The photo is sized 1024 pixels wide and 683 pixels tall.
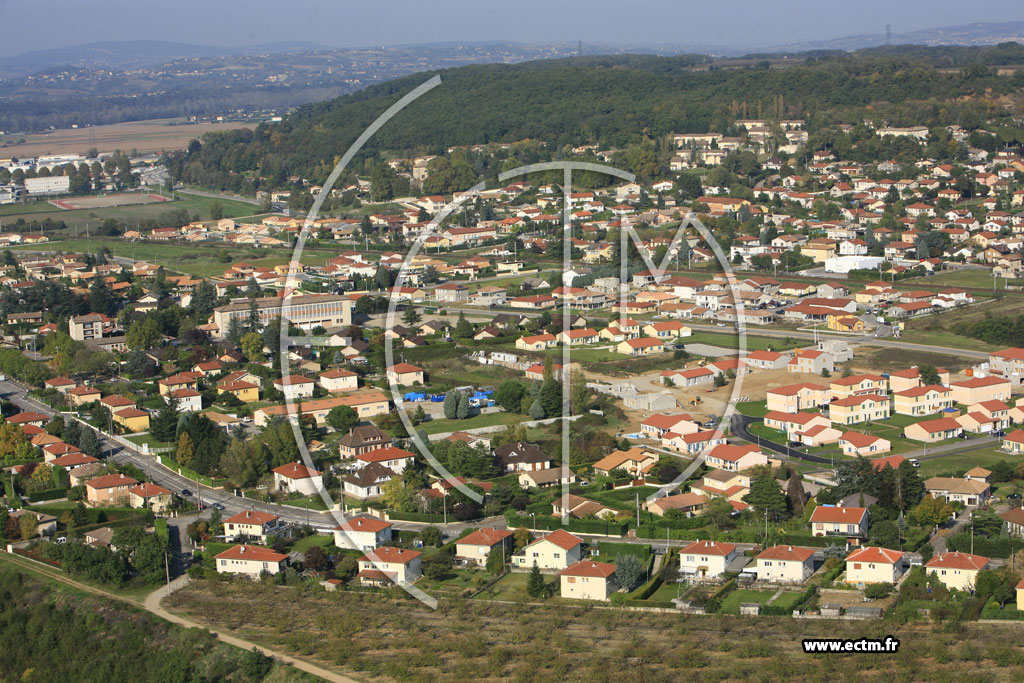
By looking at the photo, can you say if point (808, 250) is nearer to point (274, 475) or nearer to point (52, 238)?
point (274, 475)

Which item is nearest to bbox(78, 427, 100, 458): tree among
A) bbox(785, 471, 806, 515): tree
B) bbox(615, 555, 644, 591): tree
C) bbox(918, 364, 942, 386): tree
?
bbox(615, 555, 644, 591): tree

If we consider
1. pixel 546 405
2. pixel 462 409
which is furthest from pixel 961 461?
pixel 462 409

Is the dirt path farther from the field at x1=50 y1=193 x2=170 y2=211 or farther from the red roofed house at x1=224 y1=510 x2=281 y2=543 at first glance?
the field at x1=50 y1=193 x2=170 y2=211

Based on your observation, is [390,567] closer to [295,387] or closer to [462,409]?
[462,409]

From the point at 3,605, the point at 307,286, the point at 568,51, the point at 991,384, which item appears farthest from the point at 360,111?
the point at 568,51

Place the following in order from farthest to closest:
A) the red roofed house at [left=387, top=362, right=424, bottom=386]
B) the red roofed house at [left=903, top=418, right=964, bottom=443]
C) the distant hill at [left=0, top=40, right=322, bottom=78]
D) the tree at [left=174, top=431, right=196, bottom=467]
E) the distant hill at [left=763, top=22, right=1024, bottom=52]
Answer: the distant hill at [left=0, top=40, right=322, bottom=78] → the distant hill at [left=763, top=22, right=1024, bottom=52] → the red roofed house at [left=387, top=362, right=424, bottom=386] → the red roofed house at [left=903, top=418, right=964, bottom=443] → the tree at [left=174, top=431, right=196, bottom=467]

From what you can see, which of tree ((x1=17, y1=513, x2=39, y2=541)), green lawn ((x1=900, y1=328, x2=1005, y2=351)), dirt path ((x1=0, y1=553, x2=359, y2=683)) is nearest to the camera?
dirt path ((x1=0, y1=553, x2=359, y2=683))

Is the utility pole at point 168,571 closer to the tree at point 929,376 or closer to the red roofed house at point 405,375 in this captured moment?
the red roofed house at point 405,375

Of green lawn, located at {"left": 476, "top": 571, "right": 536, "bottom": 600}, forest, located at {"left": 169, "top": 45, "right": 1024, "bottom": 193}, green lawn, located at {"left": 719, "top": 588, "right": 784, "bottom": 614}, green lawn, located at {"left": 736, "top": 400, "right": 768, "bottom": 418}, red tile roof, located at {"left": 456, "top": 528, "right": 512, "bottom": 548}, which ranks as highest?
forest, located at {"left": 169, "top": 45, "right": 1024, "bottom": 193}
